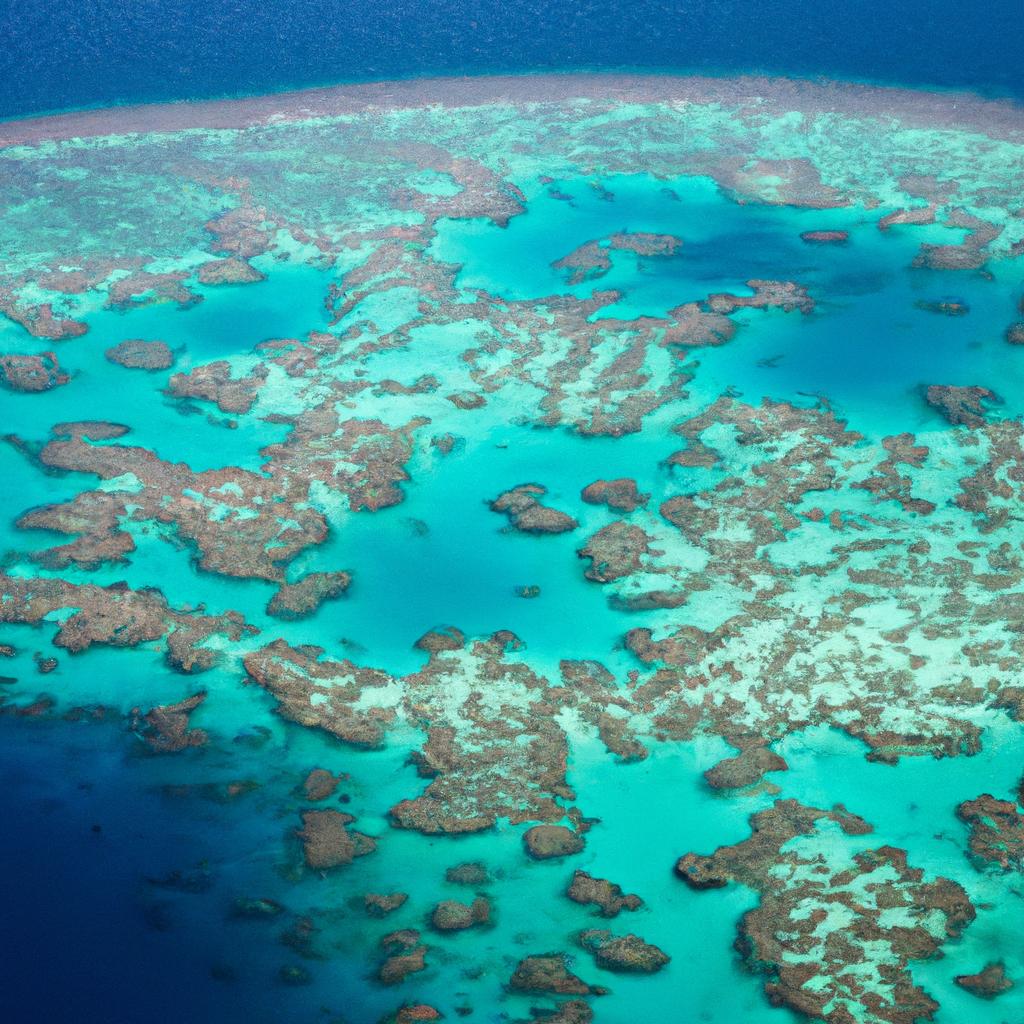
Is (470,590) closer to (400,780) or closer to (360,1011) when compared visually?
(400,780)

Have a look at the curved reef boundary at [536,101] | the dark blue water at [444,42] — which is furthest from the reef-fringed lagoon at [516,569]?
the dark blue water at [444,42]

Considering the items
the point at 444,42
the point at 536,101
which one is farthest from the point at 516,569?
the point at 444,42

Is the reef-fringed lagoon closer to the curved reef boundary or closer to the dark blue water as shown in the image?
the curved reef boundary

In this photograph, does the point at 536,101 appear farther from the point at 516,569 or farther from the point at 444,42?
Result: the point at 516,569

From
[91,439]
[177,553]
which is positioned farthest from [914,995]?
[91,439]

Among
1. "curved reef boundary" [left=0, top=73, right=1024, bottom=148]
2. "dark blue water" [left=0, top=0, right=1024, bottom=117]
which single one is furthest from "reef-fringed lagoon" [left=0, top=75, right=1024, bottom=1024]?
"dark blue water" [left=0, top=0, right=1024, bottom=117]
